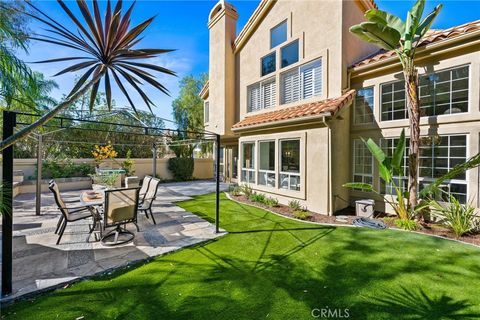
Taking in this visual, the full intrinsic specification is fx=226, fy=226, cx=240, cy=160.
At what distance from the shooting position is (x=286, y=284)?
452 centimetres

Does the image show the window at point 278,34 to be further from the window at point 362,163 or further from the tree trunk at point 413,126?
the window at point 362,163

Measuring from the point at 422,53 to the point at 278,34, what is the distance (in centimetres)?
746

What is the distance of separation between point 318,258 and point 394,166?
4.67 metres

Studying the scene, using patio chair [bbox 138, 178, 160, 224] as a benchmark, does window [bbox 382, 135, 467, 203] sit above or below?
above

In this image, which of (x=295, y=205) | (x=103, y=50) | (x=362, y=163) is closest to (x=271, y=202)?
(x=295, y=205)

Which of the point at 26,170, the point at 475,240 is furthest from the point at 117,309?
the point at 26,170

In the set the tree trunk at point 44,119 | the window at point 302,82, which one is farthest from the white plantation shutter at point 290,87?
the tree trunk at point 44,119

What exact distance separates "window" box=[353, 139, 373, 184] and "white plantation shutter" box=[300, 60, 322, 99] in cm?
315

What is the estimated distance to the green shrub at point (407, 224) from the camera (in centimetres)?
751

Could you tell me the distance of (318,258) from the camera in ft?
18.6

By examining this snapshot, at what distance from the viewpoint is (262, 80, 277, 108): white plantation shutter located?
13555 mm

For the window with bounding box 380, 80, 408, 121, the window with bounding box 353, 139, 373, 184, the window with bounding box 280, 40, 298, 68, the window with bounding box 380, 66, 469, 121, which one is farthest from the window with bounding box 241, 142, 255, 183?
the window with bounding box 380, 66, 469, 121

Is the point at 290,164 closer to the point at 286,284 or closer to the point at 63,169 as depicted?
the point at 286,284

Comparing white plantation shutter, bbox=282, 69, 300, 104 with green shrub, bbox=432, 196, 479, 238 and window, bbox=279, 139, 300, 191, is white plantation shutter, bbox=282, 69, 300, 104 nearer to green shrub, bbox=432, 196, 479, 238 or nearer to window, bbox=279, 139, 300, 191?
window, bbox=279, 139, 300, 191
